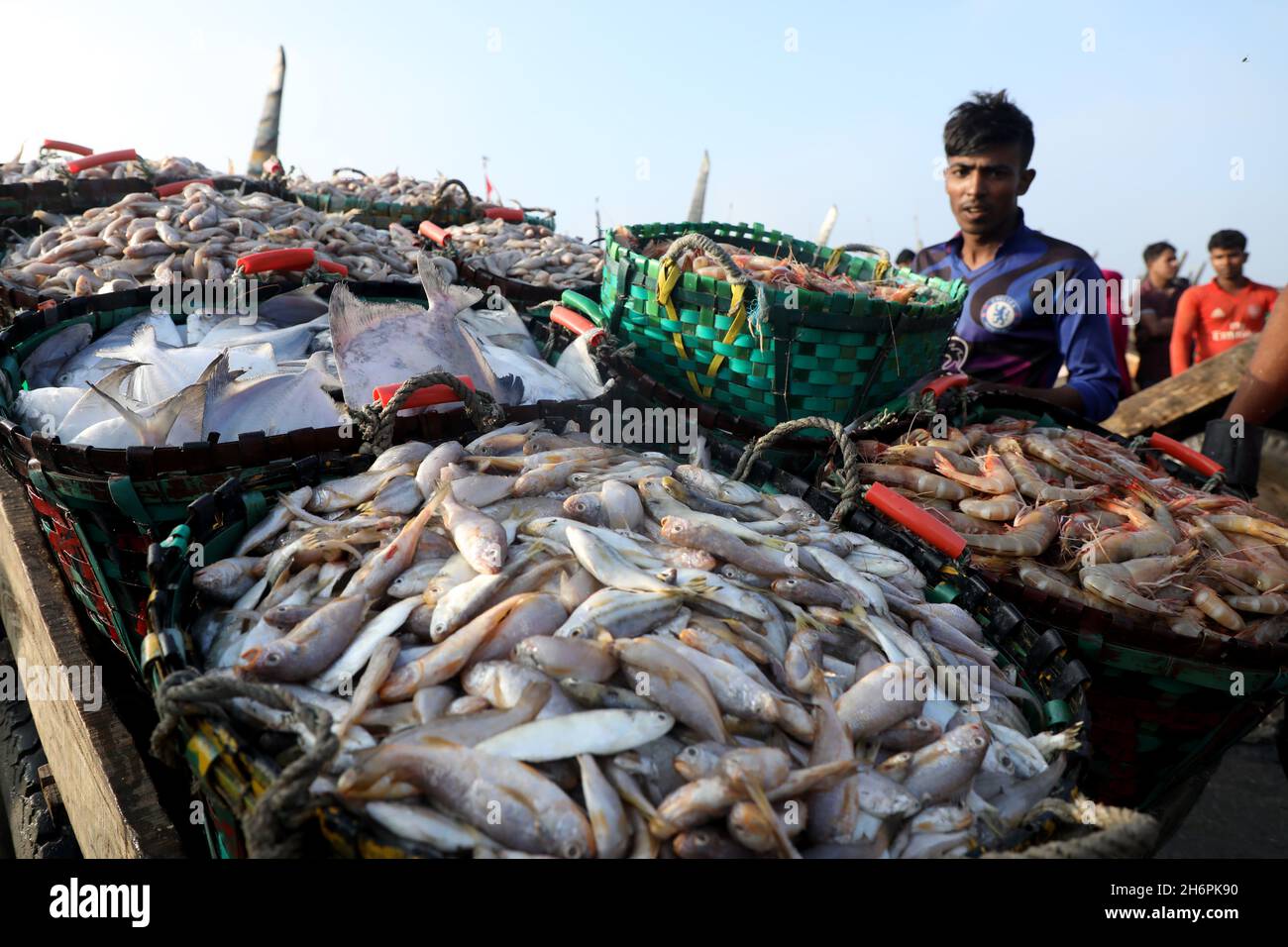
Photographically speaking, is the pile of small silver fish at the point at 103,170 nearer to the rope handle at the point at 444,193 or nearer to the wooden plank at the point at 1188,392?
the rope handle at the point at 444,193

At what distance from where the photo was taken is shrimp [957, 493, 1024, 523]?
2.78 m

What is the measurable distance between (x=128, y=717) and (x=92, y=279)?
2.47 metres

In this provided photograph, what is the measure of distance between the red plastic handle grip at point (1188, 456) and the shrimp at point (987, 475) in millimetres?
1147

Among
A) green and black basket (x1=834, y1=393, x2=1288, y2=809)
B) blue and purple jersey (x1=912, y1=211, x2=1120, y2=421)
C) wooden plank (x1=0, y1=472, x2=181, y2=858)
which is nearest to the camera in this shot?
wooden plank (x1=0, y1=472, x2=181, y2=858)

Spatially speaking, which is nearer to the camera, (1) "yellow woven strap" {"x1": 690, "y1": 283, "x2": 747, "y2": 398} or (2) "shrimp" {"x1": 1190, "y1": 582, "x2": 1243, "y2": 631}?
(2) "shrimp" {"x1": 1190, "y1": 582, "x2": 1243, "y2": 631}

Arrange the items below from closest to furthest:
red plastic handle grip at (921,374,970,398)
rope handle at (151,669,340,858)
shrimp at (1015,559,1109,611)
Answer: rope handle at (151,669,340,858), shrimp at (1015,559,1109,611), red plastic handle grip at (921,374,970,398)

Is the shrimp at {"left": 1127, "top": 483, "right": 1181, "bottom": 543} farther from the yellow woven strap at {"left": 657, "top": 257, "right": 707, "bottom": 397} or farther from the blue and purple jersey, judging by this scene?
the yellow woven strap at {"left": 657, "top": 257, "right": 707, "bottom": 397}

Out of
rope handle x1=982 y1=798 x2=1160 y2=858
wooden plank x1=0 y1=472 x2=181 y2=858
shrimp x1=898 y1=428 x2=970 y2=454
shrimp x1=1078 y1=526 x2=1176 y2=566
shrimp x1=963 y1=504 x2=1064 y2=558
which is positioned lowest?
wooden plank x1=0 y1=472 x2=181 y2=858

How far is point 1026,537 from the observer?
8.60 feet

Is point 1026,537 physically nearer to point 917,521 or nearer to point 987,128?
point 917,521

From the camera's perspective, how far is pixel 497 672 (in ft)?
5.01

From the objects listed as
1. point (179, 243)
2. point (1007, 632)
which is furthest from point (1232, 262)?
point (179, 243)

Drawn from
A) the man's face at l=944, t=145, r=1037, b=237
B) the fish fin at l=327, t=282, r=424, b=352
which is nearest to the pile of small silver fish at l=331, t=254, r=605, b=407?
the fish fin at l=327, t=282, r=424, b=352

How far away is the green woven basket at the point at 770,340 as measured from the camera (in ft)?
8.93
